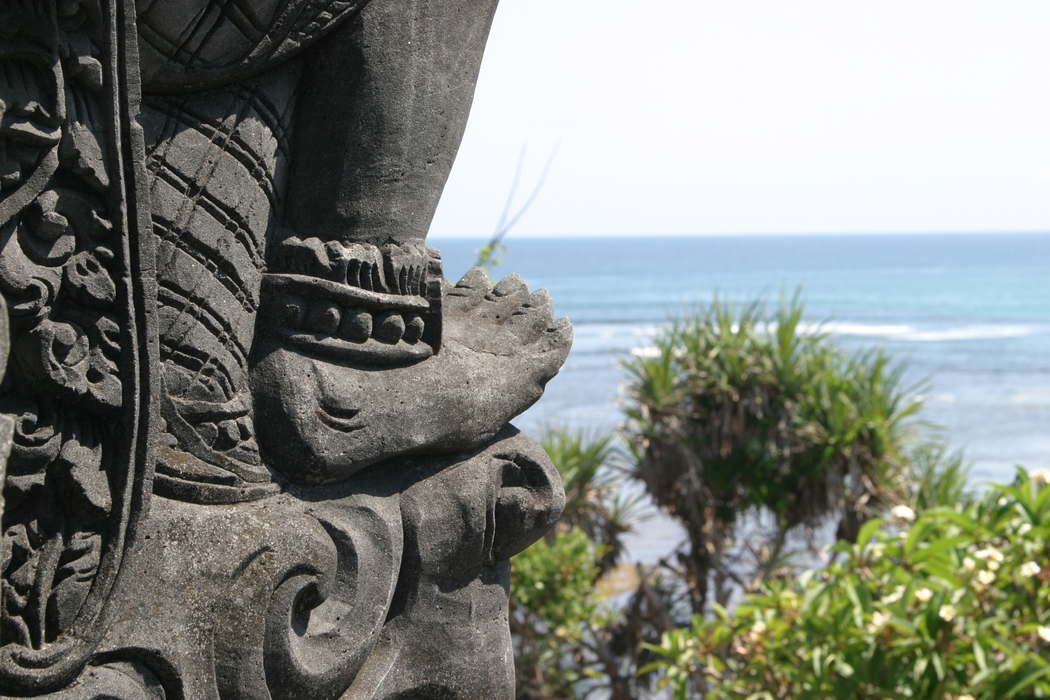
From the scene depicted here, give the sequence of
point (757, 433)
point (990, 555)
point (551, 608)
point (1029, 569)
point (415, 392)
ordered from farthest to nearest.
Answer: point (757, 433), point (551, 608), point (990, 555), point (1029, 569), point (415, 392)

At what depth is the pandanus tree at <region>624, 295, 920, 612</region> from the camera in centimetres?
677

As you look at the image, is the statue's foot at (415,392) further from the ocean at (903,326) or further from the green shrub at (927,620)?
the ocean at (903,326)

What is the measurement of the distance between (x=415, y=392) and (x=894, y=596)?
2482 mm

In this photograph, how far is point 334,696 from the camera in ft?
6.34

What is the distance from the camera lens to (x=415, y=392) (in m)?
2.00

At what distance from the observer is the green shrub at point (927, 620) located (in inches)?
133

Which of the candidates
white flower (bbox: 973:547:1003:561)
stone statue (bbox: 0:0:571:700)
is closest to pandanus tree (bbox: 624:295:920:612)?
white flower (bbox: 973:547:1003:561)

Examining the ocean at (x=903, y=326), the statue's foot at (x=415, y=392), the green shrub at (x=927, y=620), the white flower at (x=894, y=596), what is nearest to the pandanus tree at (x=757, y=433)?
the ocean at (x=903, y=326)

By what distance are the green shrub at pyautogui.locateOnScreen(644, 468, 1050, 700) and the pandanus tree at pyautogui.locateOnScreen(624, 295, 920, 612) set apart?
250 cm

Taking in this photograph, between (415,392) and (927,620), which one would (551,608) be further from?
(415,392)

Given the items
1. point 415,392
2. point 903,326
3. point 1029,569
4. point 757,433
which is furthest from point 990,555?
point 903,326

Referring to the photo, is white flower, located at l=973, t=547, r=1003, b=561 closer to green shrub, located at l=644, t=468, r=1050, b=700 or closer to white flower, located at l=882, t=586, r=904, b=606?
green shrub, located at l=644, t=468, r=1050, b=700

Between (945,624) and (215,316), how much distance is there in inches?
107

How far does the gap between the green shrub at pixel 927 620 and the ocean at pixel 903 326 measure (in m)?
2.96
